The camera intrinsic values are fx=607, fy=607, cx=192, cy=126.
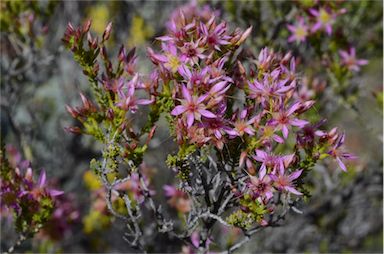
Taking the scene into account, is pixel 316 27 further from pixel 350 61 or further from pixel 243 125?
pixel 243 125

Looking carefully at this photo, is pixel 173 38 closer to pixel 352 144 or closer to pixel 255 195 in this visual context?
pixel 255 195

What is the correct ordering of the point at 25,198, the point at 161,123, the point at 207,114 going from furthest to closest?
the point at 161,123 → the point at 25,198 → the point at 207,114

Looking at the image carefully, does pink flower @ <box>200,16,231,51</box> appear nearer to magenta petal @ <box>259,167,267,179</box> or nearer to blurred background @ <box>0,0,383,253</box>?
magenta petal @ <box>259,167,267,179</box>

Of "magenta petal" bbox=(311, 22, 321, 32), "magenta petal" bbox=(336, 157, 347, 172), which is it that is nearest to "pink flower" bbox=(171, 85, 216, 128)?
"magenta petal" bbox=(336, 157, 347, 172)

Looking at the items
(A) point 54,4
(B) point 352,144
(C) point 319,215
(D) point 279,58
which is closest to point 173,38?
(D) point 279,58

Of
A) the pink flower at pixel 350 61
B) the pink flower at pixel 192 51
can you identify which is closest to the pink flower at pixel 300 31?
the pink flower at pixel 350 61

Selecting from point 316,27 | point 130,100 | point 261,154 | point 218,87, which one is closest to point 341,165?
point 261,154
